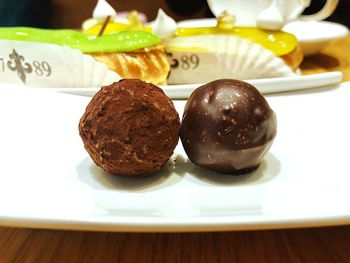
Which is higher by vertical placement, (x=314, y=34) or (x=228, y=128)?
(x=228, y=128)

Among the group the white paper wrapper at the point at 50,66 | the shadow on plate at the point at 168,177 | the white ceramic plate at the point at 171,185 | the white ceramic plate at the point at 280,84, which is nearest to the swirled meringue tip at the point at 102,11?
the white paper wrapper at the point at 50,66

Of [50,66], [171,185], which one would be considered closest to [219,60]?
[50,66]

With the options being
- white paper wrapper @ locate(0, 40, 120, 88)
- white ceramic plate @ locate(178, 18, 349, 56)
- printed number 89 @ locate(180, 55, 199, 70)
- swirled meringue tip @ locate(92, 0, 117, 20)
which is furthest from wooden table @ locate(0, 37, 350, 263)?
white ceramic plate @ locate(178, 18, 349, 56)

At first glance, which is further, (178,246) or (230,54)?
(230,54)

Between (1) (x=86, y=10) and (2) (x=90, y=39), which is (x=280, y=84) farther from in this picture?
(1) (x=86, y=10)

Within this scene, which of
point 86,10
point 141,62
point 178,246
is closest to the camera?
point 178,246

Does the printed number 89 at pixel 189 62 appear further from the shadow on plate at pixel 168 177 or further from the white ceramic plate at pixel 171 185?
the shadow on plate at pixel 168 177
